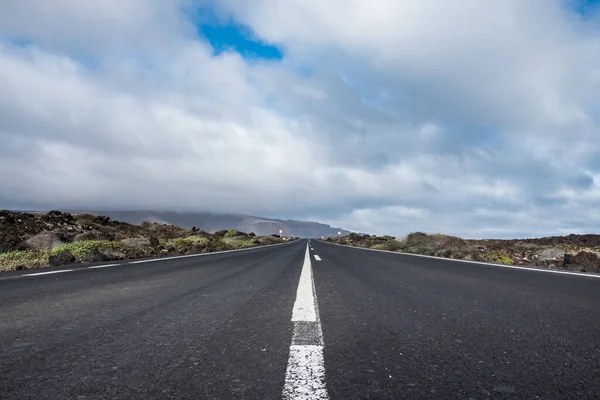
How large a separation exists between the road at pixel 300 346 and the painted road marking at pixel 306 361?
0.01 meters

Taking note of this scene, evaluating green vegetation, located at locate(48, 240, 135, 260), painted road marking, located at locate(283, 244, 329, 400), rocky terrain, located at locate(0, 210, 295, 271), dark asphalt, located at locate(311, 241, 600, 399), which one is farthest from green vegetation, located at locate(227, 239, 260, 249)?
painted road marking, located at locate(283, 244, 329, 400)

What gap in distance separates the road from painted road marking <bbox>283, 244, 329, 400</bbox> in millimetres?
12

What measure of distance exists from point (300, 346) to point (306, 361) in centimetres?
35

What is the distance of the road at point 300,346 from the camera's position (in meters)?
1.84

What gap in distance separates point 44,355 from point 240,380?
5.06 ft

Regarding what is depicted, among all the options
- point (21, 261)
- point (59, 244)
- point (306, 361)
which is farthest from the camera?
point (59, 244)

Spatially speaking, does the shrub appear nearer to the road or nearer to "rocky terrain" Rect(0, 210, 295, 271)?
"rocky terrain" Rect(0, 210, 295, 271)

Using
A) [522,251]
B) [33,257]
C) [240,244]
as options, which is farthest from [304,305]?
[240,244]

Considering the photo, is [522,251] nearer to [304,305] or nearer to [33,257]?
[304,305]

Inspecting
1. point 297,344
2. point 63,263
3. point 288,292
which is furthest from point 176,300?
point 63,263

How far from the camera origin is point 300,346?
100 inches

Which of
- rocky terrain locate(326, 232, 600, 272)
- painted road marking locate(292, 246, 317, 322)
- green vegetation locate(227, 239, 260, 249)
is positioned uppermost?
rocky terrain locate(326, 232, 600, 272)

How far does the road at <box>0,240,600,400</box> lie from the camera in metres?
1.84

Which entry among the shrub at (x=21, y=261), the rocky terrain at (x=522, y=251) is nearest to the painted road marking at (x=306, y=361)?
the shrub at (x=21, y=261)
